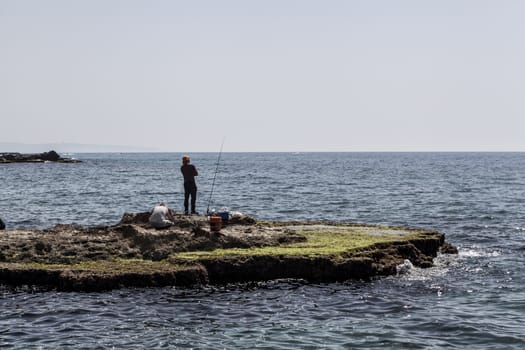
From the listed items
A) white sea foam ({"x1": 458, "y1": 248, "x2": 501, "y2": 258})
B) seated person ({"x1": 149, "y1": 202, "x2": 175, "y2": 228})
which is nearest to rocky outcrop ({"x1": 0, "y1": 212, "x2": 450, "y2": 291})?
seated person ({"x1": 149, "y1": 202, "x2": 175, "y2": 228})

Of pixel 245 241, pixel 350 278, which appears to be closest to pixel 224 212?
pixel 245 241

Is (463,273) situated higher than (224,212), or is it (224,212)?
(224,212)

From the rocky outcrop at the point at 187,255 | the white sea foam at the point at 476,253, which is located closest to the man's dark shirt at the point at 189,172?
the rocky outcrop at the point at 187,255

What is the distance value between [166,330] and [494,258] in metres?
14.1

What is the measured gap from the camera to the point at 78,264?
1886 centimetres

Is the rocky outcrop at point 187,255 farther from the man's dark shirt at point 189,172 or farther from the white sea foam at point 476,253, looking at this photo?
the man's dark shirt at point 189,172

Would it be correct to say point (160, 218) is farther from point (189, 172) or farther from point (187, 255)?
point (189, 172)

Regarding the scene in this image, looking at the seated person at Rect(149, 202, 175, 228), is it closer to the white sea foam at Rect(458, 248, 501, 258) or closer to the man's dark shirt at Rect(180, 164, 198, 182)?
the man's dark shirt at Rect(180, 164, 198, 182)

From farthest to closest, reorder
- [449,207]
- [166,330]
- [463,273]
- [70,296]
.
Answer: [449,207] → [463,273] → [70,296] → [166,330]

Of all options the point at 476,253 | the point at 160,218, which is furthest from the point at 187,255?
the point at 476,253

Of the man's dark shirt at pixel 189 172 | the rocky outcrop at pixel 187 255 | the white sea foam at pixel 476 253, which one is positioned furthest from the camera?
the man's dark shirt at pixel 189 172

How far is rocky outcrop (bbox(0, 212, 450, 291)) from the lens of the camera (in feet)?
58.7

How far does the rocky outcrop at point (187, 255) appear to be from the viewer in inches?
704

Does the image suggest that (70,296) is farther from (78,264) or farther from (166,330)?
(166,330)
